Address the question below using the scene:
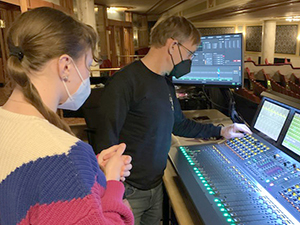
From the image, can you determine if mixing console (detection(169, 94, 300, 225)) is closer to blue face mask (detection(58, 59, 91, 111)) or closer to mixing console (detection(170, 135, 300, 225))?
mixing console (detection(170, 135, 300, 225))

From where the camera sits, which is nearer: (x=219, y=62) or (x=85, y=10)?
(x=219, y=62)

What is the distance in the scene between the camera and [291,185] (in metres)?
0.93

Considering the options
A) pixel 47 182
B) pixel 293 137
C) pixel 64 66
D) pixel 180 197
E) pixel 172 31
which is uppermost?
pixel 172 31

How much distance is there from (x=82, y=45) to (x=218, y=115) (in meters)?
1.70

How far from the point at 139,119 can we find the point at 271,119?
2.06ft

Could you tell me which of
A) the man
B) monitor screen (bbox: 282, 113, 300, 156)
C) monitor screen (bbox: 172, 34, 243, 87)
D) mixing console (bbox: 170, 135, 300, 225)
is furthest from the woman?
monitor screen (bbox: 172, 34, 243, 87)

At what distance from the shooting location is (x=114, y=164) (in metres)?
0.83

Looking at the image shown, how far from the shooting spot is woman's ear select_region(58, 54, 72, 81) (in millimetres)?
657

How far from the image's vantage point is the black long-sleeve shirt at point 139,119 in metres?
1.23

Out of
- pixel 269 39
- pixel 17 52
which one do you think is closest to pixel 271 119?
pixel 17 52

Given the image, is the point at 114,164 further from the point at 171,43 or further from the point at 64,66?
the point at 171,43

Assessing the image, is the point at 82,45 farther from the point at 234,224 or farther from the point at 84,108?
the point at 84,108

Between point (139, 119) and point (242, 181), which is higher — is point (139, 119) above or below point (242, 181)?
above

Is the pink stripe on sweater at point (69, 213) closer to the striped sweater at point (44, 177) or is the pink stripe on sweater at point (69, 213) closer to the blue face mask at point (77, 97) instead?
the striped sweater at point (44, 177)
